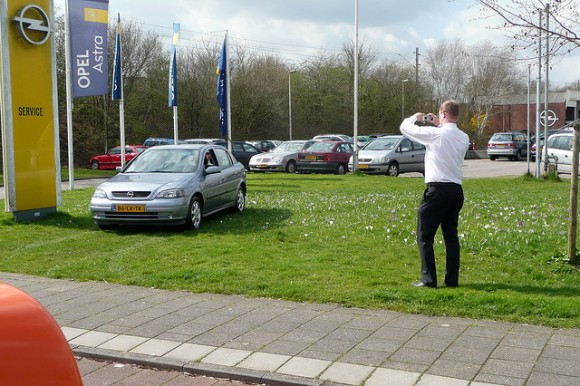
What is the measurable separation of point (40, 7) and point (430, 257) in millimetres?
9738

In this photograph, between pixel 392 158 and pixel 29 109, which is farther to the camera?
pixel 392 158

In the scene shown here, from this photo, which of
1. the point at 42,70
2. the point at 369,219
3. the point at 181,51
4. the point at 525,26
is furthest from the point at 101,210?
the point at 181,51

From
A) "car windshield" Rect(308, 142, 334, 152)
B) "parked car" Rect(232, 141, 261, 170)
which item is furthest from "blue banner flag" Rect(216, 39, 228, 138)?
"parked car" Rect(232, 141, 261, 170)

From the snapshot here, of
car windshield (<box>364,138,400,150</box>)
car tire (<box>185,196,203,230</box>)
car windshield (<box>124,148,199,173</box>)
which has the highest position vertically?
car windshield (<box>364,138,400,150</box>)

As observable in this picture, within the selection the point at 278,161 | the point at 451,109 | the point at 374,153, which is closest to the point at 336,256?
the point at 451,109

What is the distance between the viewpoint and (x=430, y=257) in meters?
6.99

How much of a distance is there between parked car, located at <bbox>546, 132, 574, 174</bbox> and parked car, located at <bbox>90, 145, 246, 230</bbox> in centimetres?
1556

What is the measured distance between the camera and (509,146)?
139ft

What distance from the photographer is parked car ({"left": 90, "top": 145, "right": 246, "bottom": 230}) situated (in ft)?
36.5

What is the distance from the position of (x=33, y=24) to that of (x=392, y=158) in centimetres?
1582

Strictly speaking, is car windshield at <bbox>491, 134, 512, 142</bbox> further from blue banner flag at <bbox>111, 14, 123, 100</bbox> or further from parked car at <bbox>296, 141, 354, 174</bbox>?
blue banner flag at <bbox>111, 14, 123, 100</bbox>

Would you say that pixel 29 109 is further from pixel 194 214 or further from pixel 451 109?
pixel 451 109

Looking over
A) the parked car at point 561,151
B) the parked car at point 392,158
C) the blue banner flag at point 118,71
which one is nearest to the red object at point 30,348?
the blue banner flag at point 118,71

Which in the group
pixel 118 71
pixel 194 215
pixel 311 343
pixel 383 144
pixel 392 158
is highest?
pixel 118 71
